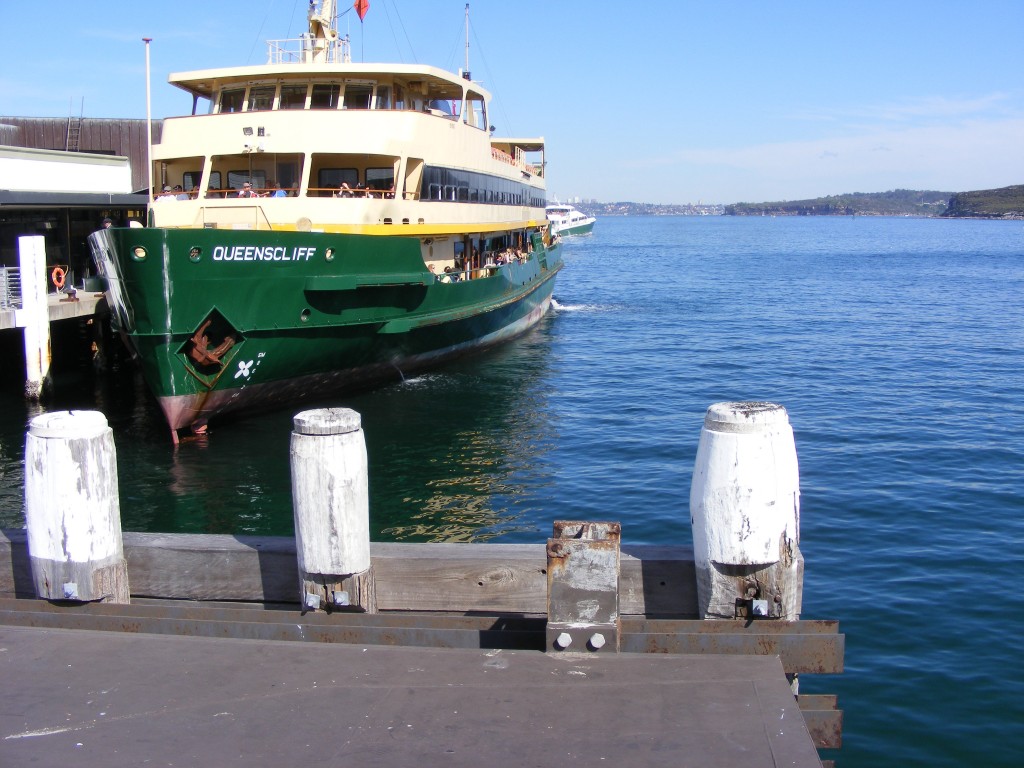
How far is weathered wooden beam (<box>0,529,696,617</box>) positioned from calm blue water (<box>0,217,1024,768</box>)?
2420mm

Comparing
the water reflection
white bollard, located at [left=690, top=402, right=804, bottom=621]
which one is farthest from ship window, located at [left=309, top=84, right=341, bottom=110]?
white bollard, located at [left=690, top=402, right=804, bottom=621]

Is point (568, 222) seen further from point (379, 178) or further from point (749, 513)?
point (749, 513)

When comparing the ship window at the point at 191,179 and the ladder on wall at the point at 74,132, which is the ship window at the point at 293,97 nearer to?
the ship window at the point at 191,179

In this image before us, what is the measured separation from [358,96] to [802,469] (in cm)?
1210

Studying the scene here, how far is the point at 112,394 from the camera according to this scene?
20656 mm

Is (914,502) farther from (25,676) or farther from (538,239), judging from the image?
(538,239)

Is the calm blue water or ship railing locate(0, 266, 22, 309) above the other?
ship railing locate(0, 266, 22, 309)

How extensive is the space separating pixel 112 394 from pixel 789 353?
55.6 ft

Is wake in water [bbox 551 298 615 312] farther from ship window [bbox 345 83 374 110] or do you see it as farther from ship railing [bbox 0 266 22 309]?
ship railing [bbox 0 266 22 309]

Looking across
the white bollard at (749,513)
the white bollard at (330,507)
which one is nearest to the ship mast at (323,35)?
the white bollard at (330,507)

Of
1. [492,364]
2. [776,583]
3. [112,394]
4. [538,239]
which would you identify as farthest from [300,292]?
[538,239]

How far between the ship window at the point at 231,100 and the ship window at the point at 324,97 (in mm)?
1678

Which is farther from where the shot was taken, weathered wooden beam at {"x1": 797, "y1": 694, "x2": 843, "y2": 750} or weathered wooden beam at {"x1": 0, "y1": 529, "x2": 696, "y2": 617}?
weathered wooden beam at {"x1": 0, "y1": 529, "x2": 696, "y2": 617}

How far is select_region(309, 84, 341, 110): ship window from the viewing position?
66.6 feet
